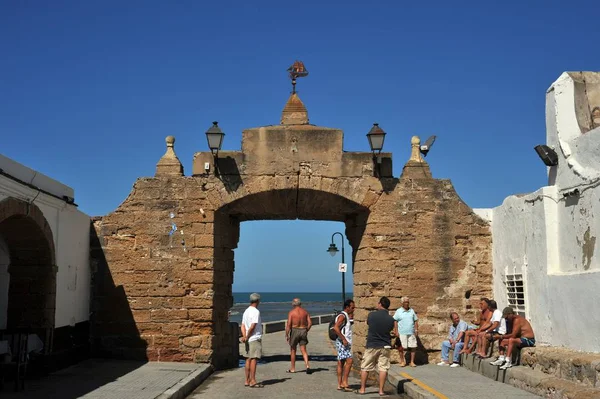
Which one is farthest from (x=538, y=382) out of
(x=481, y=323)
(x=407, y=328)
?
(x=407, y=328)

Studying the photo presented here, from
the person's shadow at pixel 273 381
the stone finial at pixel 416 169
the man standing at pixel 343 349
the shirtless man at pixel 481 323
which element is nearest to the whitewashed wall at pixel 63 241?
the person's shadow at pixel 273 381

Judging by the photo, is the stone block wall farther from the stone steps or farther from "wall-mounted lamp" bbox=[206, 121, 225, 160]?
the stone steps

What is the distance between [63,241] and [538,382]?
7.97 meters

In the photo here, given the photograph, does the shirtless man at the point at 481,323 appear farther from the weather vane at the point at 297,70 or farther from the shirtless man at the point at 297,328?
the weather vane at the point at 297,70

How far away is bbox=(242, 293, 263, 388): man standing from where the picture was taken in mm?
10562

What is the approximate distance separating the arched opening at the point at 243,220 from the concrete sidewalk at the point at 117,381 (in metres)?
1.55

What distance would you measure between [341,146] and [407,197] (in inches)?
64.2

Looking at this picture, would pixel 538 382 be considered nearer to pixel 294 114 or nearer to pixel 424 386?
pixel 424 386

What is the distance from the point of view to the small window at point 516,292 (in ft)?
38.6

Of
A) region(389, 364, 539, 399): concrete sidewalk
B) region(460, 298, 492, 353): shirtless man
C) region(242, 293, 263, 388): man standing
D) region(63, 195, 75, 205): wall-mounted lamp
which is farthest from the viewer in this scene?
region(63, 195, 75, 205): wall-mounted lamp

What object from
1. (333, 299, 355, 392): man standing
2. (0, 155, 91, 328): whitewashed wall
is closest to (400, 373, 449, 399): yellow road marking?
(333, 299, 355, 392): man standing

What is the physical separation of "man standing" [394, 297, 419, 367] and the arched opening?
1.78 meters

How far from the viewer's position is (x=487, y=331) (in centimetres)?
1126

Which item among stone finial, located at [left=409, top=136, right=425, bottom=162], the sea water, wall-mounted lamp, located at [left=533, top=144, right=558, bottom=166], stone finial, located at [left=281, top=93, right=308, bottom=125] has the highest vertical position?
stone finial, located at [left=281, top=93, right=308, bottom=125]
